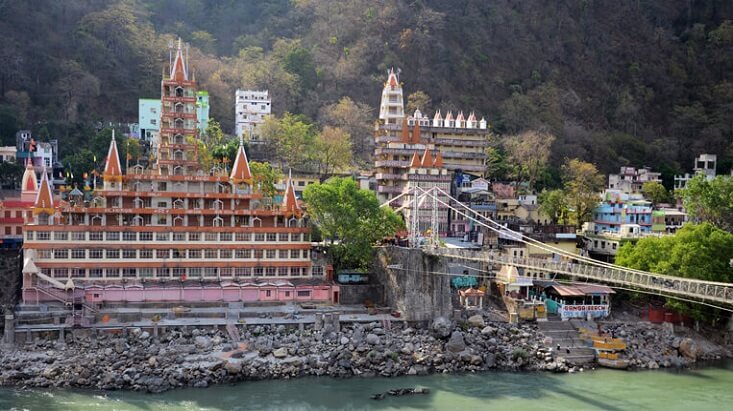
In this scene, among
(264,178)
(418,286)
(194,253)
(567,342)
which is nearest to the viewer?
(567,342)

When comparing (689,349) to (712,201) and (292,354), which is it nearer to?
(712,201)

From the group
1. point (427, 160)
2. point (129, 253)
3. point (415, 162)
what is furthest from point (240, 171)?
point (427, 160)

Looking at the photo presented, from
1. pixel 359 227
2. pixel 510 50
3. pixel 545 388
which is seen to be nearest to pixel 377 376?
pixel 545 388

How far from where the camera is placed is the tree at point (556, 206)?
49.8 metres

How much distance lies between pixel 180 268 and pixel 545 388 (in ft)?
54.2

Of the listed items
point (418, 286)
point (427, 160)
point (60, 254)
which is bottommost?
point (418, 286)

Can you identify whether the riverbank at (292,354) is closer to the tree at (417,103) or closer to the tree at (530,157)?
the tree at (530,157)

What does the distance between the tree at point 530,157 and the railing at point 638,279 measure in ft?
66.1

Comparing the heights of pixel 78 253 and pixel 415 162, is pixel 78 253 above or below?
below

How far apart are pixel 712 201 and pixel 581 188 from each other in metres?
8.35

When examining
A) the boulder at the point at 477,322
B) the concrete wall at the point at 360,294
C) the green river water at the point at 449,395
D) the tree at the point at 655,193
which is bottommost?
the green river water at the point at 449,395

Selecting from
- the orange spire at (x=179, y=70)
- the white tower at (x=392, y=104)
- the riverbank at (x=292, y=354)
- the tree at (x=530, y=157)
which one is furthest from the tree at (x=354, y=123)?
the riverbank at (x=292, y=354)

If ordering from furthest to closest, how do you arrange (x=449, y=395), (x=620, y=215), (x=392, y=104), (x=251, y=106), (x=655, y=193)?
(x=251, y=106)
(x=392, y=104)
(x=655, y=193)
(x=620, y=215)
(x=449, y=395)

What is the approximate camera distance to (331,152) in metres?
53.2
